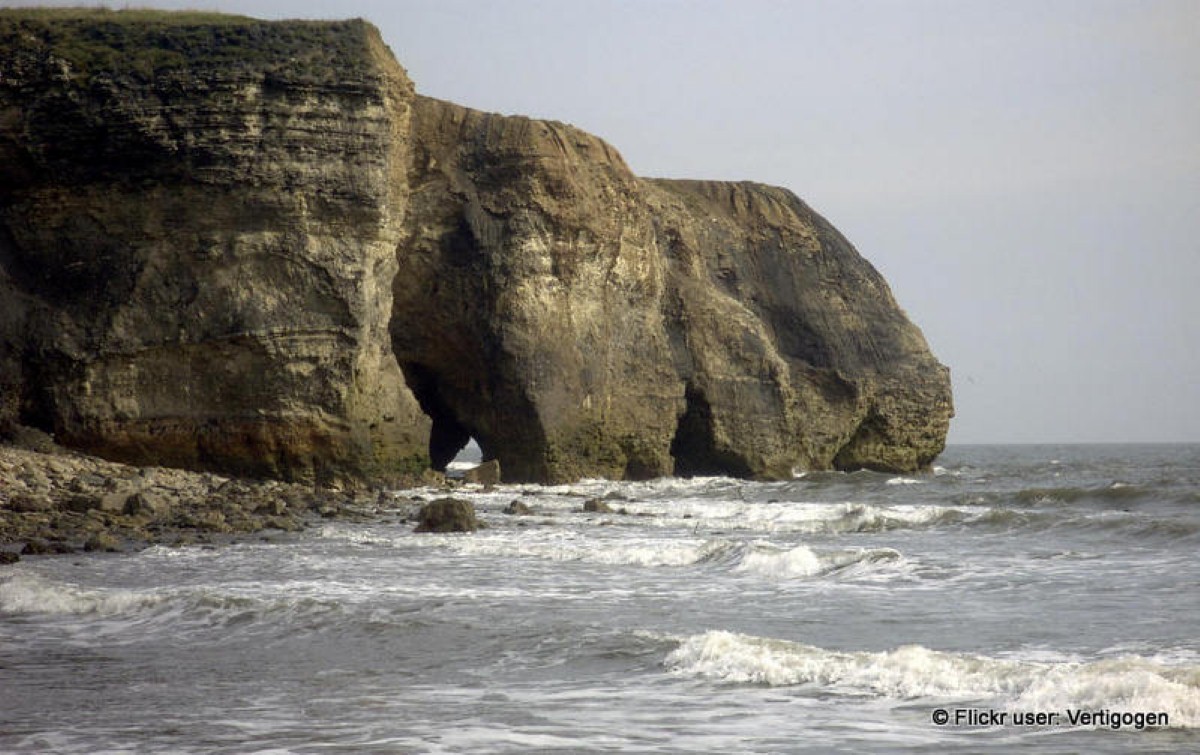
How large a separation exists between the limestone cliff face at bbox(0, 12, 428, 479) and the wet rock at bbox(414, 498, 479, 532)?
7.45 metres

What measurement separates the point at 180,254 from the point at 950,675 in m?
21.1

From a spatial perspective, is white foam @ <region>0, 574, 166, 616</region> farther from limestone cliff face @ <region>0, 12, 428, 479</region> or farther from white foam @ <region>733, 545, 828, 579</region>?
limestone cliff face @ <region>0, 12, 428, 479</region>

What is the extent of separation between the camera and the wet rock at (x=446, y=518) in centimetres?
2003

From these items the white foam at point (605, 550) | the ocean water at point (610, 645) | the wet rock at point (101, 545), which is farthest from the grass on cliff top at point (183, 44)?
the white foam at point (605, 550)

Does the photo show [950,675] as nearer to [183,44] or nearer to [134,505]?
[134,505]

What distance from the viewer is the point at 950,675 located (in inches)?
346

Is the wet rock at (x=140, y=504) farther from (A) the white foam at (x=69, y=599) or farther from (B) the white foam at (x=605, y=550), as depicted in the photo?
(A) the white foam at (x=69, y=599)

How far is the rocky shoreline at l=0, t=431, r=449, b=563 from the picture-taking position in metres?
18.1

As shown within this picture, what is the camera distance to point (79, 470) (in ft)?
77.1

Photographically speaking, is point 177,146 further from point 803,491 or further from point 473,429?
point 803,491

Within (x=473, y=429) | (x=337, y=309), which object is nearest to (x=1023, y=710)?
(x=337, y=309)

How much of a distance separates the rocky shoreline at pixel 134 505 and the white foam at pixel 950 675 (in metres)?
9.33

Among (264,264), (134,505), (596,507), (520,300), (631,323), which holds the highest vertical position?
(264,264)

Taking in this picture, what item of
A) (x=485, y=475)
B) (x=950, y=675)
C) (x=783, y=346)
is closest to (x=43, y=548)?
(x=950, y=675)
